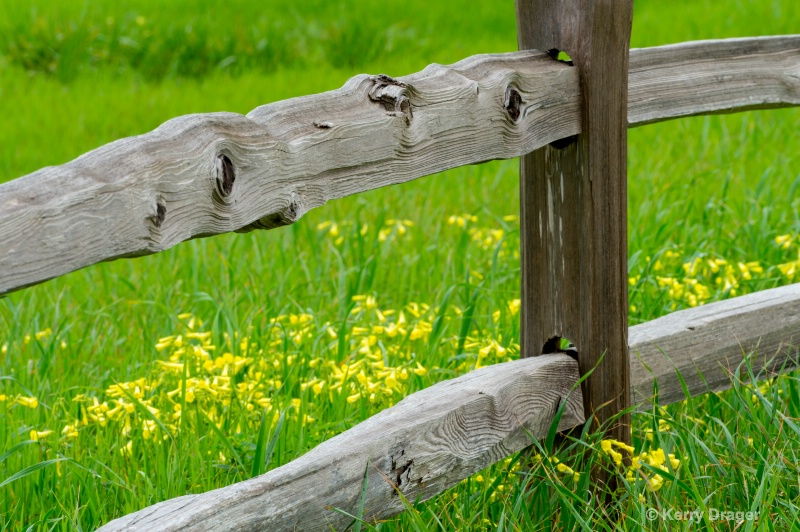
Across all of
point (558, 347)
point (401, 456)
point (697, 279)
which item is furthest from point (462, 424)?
point (697, 279)

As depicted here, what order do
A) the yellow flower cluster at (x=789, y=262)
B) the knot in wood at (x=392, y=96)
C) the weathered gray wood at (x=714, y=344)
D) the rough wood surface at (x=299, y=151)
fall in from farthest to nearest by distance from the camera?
the yellow flower cluster at (x=789, y=262)
the weathered gray wood at (x=714, y=344)
the knot in wood at (x=392, y=96)
the rough wood surface at (x=299, y=151)

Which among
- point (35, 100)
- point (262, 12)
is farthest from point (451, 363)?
point (262, 12)

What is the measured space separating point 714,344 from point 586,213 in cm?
63

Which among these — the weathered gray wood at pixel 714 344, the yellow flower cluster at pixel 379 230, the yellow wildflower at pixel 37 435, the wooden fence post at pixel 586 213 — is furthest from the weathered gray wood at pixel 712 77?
the yellow flower cluster at pixel 379 230

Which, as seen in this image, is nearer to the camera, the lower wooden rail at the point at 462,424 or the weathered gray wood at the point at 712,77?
the lower wooden rail at the point at 462,424

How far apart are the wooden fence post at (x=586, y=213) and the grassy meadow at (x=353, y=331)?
0.22 metres

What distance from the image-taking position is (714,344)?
2.33m

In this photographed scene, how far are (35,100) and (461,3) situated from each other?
4942 millimetres

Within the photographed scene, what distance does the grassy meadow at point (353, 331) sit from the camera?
2018mm

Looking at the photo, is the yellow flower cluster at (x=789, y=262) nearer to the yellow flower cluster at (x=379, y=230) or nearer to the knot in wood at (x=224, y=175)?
the yellow flower cluster at (x=379, y=230)

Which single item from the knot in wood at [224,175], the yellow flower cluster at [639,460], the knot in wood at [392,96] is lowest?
the yellow flower cluster at [639,460]

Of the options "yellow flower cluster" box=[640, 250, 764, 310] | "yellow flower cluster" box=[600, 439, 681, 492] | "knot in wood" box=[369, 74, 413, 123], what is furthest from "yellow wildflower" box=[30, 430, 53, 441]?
"yellow flower cluster" box=[640, 250, 764, 310]

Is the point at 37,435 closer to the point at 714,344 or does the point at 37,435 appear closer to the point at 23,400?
the point at 23,400

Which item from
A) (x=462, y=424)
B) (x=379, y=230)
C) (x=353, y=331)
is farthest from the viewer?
(x=379, y=230)
